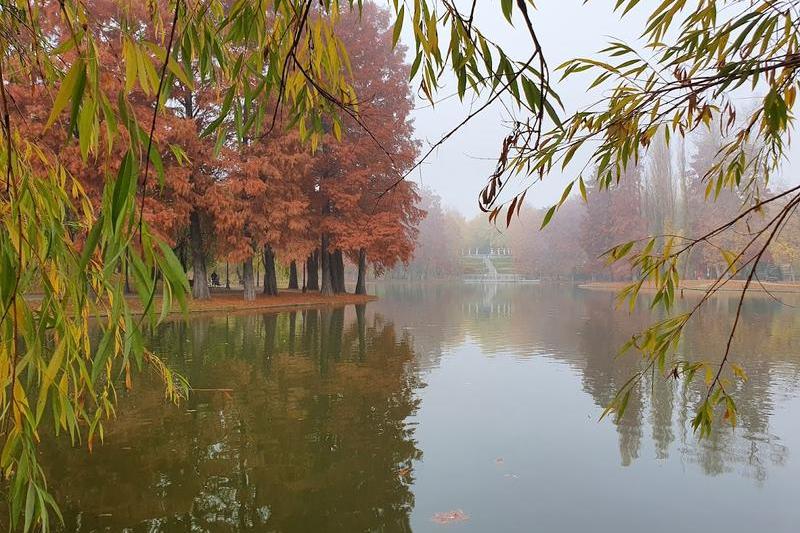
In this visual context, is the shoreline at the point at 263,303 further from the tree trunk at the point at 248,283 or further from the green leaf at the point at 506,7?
the green leaf at the point at 506,7

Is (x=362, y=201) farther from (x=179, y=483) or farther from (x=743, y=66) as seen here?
(x=743, y=66)

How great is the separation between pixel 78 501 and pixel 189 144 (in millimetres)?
17319

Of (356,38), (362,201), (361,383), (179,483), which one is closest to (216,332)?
(361,383)

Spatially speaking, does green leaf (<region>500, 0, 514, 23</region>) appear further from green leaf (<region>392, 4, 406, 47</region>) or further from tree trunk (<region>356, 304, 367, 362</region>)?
tree trunk (<region>356, 304, 367, 362</region>)

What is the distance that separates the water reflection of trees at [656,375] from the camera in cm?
605

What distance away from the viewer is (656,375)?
10117 mm

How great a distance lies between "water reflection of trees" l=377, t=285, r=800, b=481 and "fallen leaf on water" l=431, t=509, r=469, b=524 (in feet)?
6.27

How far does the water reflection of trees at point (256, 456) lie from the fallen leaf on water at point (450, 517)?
0.25m

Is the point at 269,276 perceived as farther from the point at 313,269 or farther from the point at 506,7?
the point at 506,7

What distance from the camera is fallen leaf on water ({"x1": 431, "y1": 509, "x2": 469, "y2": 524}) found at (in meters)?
4.27

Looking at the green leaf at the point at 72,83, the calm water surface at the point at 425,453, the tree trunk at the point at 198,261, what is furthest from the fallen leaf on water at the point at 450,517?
the tree trunk at the point at 198,261

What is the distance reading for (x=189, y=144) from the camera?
1959 centimetres

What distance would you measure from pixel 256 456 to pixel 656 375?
783 cm

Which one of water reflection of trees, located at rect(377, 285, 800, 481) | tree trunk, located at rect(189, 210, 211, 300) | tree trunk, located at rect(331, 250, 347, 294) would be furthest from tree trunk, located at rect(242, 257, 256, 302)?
tree trunk, located at rect(331, 250, 347, 294)
